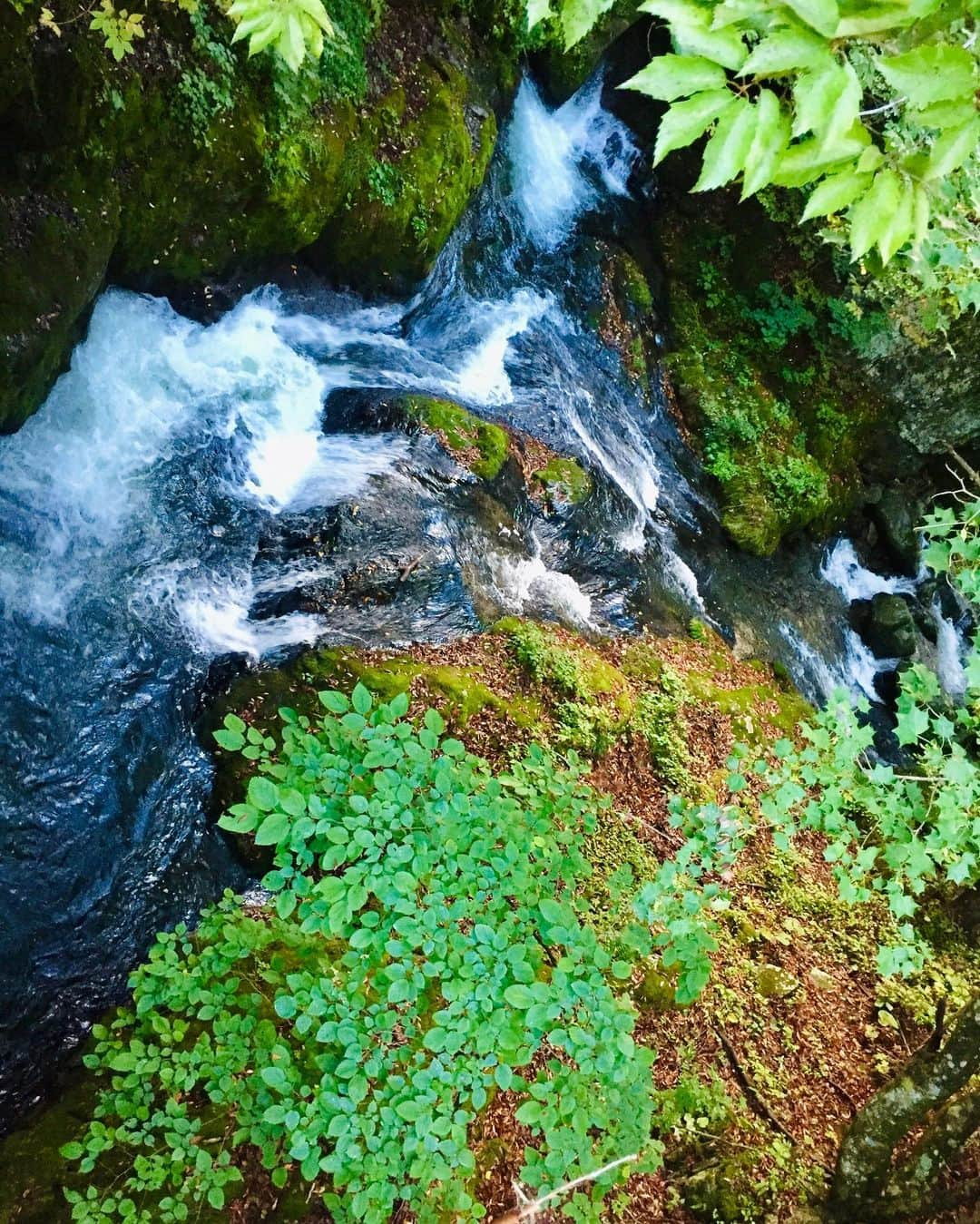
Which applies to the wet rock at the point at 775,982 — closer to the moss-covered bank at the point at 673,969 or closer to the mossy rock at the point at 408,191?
the moss-covered bank at the point at 673,969

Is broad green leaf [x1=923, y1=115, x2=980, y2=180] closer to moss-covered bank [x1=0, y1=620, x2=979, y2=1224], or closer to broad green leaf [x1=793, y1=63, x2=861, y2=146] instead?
broad green leaf [x1=793, y1=63, x2=861, y2=146]

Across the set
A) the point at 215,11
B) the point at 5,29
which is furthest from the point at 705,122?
the point at 215,11

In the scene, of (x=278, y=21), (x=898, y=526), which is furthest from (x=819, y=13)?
(x=898, y=526)

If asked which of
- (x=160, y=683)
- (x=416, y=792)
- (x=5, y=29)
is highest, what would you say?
(x=5, y=29)

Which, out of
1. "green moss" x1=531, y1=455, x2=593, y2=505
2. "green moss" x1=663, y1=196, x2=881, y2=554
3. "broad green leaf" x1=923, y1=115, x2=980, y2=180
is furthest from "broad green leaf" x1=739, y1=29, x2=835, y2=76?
"green moss" x1=663, y1=196, x2=881, y2=554

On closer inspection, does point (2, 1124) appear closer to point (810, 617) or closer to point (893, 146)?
point (893, 146)

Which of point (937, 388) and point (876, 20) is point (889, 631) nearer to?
point (937, 388)

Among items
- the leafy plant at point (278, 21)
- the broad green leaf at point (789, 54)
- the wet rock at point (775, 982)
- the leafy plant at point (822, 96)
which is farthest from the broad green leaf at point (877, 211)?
the wet rock at point (775, 982)
